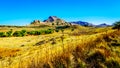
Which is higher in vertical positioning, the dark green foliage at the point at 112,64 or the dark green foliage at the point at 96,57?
the dark green foliage at the point at 96,57

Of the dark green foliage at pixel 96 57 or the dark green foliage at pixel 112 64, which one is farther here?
the dark green foliage at pixel 96 57

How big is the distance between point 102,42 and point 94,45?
17.8 inches

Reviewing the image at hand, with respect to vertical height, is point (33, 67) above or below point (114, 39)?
below

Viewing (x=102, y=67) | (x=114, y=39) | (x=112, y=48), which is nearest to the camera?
(x=102, y=67)

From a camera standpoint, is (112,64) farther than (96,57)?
No

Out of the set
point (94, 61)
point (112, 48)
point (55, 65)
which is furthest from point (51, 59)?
point (112, 48)

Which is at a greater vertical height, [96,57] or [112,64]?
[96,57]

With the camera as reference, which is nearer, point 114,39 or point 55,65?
point 55,65

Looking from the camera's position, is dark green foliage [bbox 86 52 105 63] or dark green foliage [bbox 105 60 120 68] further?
dark green foliage [bbox 86 52 105 63]

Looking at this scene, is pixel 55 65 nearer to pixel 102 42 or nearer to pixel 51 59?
pixel 51 59

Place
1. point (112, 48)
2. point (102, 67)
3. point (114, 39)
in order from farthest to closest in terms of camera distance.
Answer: point (114, 39), point (112, 48), point (102, 67)

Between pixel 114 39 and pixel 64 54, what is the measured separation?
111 inches

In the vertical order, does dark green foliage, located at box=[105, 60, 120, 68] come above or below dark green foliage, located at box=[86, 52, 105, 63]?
below

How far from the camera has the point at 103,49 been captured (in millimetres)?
11414
